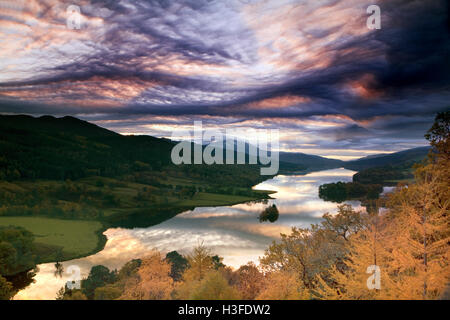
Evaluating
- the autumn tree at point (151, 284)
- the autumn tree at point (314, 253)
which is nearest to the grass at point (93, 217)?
the autumn tree at point (151, 284)

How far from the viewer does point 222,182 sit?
16450 centimetres

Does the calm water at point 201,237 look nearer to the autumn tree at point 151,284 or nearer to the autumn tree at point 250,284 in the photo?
the autumn tree at point 151,284

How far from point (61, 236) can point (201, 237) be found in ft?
119

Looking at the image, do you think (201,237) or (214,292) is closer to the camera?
(214,292)

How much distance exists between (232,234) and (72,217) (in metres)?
59.5

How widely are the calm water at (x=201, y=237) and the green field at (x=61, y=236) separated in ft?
10.4

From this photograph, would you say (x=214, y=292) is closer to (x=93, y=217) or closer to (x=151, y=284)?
(x=151, y=284)

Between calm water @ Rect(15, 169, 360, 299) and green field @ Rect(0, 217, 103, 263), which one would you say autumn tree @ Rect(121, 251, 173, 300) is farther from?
green field @ Rect(0, 217, 103, 263)

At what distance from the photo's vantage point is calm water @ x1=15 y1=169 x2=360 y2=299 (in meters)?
40.7

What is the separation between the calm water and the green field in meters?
3.18

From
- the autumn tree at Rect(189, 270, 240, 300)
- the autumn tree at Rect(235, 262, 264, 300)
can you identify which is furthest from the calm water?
the autumn tree at Rect(189, 270, 240, 300)

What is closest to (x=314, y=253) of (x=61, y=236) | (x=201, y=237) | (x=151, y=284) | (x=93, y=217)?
(x=151, y=284)

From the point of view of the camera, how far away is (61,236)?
59.4 metres
